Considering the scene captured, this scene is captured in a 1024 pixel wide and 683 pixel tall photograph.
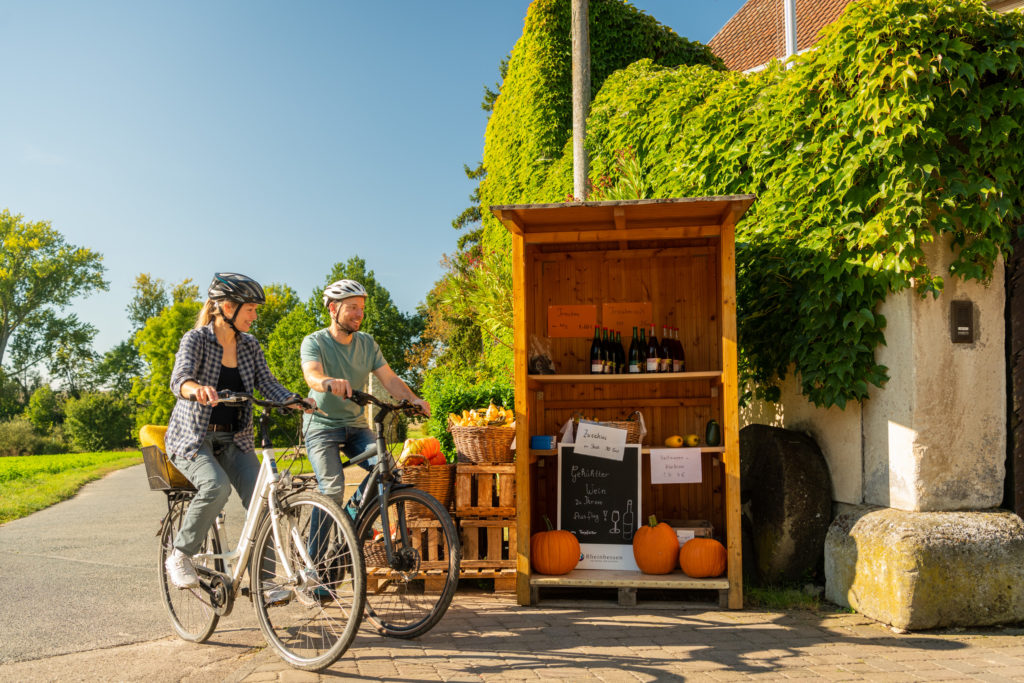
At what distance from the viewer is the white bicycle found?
3896 mm

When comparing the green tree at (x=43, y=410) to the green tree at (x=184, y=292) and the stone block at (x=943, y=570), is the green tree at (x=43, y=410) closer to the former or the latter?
the green tree at (x=184, y=292)

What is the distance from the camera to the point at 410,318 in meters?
60.8

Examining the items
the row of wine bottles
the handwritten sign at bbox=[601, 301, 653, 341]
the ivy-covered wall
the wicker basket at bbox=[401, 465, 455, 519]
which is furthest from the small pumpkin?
the ivy-covered wall

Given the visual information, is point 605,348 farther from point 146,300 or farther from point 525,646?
point 146,300

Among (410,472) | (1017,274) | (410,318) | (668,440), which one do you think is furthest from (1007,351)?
(410,318)

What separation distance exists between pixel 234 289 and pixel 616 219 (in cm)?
258

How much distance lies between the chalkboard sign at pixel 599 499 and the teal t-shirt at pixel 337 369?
171 centimetres

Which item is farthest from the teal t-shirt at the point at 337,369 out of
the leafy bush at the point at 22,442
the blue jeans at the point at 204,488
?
the leafy bush at the point at 22,442

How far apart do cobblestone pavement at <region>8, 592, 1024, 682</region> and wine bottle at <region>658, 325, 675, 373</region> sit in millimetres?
1780

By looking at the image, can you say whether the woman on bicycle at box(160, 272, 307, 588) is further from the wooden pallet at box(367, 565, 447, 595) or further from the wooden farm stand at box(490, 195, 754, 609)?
the wooden farm stand at box(490, 195, 754, 609)

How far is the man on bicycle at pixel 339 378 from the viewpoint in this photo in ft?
16.4

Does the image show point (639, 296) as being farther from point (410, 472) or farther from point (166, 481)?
point (166, 481)

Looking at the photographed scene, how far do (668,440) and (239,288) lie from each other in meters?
3.33

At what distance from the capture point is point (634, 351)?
21.6ft
